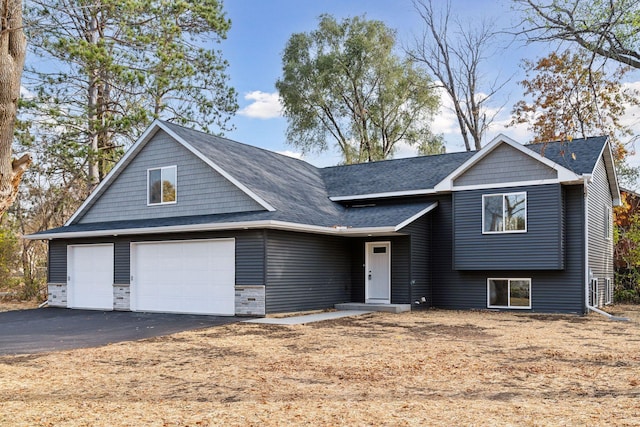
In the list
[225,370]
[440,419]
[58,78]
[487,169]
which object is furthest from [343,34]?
[440,419]

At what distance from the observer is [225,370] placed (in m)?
8.63

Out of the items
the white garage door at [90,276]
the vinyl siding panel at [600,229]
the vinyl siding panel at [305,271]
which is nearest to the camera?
the vinyl siding panel at [305,271]

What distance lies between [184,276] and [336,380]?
10.2 metres

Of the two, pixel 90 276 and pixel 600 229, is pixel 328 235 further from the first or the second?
pixel 600 229

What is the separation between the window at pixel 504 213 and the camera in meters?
17.2

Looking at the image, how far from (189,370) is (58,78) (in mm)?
20230

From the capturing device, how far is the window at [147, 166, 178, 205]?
1862cm

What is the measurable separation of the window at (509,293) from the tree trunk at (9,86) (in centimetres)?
1465

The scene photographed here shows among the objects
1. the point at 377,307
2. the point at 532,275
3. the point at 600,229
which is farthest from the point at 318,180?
the point at 600,229

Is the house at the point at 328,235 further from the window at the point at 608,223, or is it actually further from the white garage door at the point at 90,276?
the window at the point at 608,223

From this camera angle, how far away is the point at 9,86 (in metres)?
6.46

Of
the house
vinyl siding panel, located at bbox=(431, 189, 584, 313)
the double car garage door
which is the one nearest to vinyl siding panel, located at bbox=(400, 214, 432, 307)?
the house

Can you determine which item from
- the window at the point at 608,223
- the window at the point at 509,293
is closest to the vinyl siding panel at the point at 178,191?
the window at the point at 509,293

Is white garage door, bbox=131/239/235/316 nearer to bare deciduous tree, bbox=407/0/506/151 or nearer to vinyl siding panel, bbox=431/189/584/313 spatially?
vinyl siding panel, bbox=431/189/584/313
